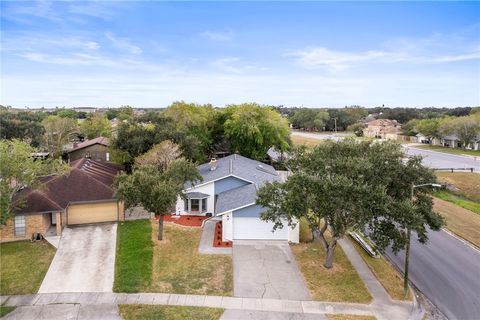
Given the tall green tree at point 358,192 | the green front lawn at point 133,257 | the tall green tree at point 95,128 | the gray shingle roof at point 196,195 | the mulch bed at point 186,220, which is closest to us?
the tall green tree at point 358,192

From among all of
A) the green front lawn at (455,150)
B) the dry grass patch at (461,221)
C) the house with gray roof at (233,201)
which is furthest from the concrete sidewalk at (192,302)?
the green front lawn at (455,150)

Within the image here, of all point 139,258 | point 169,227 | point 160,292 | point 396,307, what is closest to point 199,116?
point 169,227

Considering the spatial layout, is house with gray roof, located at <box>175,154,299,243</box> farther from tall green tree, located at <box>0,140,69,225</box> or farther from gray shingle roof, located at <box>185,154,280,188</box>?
tall green tree, located at <box>0,140,69,225</box>

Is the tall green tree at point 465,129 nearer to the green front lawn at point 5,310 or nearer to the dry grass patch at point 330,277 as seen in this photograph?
the dry grass patch at point 330,277

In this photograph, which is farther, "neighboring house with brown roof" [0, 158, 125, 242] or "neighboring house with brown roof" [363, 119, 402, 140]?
"neighboring house with brown roof" [363, 119, 402, 140]

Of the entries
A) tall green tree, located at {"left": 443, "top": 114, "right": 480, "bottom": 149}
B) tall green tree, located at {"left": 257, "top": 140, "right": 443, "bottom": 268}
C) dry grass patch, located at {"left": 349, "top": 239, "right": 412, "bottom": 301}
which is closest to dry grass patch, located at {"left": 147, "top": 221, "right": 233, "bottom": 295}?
tall green tree, located at {"left": 257, "top": 140, "right": 443, "bottom": 268}

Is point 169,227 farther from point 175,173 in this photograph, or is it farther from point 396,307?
point 396,307

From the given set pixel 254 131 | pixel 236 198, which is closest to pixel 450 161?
pixel 254 131
